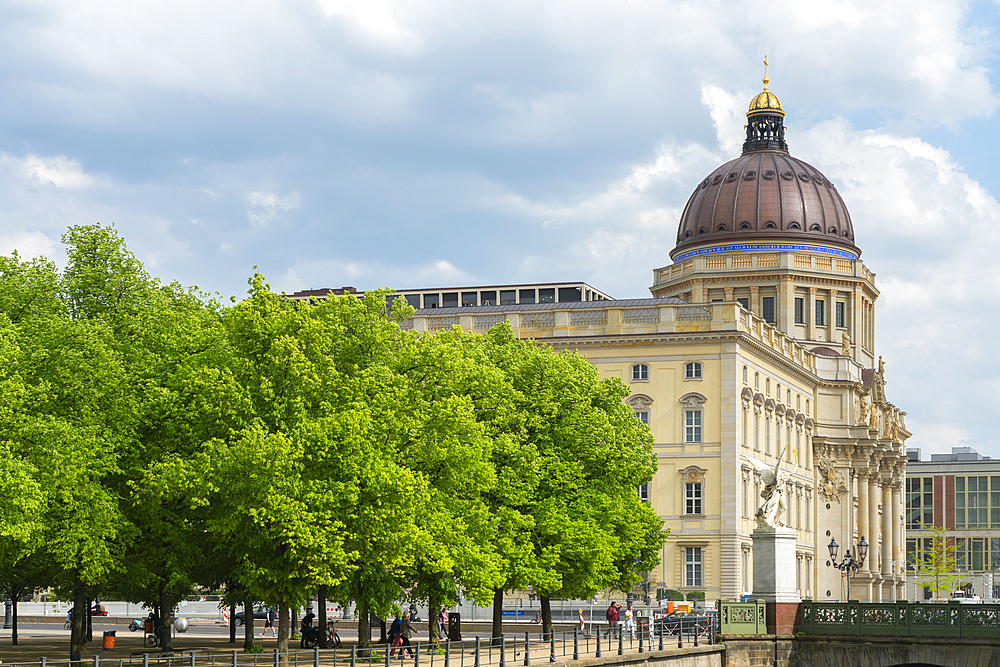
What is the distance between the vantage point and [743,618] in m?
52.8

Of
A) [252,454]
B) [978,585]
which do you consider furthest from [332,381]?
[978,585]

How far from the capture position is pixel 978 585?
170625 mm

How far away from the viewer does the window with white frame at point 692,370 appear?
91438 millimetres

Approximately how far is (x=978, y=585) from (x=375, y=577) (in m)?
138

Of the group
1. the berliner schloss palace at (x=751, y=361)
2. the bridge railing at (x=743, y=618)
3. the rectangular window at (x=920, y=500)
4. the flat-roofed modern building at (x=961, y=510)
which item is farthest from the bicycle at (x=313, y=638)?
the rectangular window at (x=920, y=500)

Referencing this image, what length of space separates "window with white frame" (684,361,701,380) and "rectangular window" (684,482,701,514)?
20.7 ft

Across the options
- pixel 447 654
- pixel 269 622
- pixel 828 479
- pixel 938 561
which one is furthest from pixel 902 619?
pixel 938 561

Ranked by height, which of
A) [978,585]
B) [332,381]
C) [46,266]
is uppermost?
[46,266]

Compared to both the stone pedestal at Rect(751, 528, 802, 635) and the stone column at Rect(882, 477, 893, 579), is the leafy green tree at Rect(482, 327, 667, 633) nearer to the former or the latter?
the stone pedestal at Rect(751, 528, 802, 635)

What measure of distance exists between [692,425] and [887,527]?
174 ft

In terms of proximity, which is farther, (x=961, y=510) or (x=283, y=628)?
(x=961, y=510)

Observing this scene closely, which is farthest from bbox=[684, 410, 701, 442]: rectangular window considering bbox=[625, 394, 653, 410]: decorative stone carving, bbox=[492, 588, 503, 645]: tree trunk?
bbox=[492, 588, 503, 645]: tree trunk

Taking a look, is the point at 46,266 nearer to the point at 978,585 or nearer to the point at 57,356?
the point at 57,356

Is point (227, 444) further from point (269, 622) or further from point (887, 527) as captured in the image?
point (887, 527)
